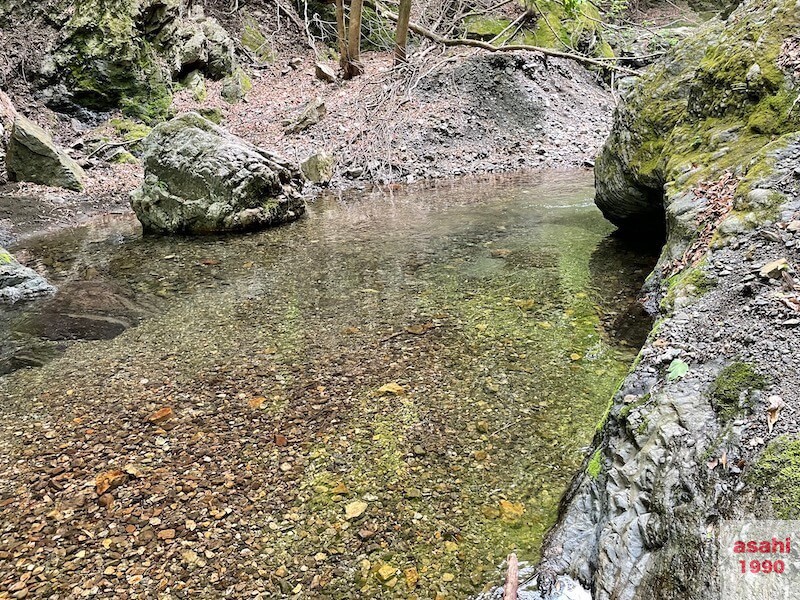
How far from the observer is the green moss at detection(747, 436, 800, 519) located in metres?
1.53

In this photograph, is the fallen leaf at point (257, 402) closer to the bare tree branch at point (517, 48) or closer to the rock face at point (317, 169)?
the rock face at point (317, 169)

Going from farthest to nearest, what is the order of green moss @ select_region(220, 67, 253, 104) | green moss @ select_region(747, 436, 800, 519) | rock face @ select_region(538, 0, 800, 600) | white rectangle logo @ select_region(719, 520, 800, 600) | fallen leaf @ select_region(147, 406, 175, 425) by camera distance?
1. green moss @ select_region(220, 67, 253, 104)
2. fallen leaf @ select_region(147, 406, 175, 425)
3. rock face @ select_region(538, 0, 800, 600)
4. green moss @ select_region(747, 436, 800, 519)
5. white rectangle logo @ select_region(719, 520, 800, 600)

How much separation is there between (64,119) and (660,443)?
46.1 feet

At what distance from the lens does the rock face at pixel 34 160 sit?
954cm

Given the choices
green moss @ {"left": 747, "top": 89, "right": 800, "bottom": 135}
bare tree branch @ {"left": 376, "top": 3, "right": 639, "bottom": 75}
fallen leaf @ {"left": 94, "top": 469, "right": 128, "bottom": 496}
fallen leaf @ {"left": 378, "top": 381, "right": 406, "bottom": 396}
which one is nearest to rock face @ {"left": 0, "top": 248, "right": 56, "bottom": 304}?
fallen leaf @ {"left": 94, "top": 469, "right": 128, "bottom": 496}

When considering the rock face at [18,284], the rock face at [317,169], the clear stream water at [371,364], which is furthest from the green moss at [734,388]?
the rock face at [317,169]

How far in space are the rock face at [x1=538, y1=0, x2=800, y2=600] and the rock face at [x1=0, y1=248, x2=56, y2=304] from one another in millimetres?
5622

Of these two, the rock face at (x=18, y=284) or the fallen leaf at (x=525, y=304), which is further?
the rock face at (x=18, y=284)

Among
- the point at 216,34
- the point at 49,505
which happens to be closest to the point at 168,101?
the point at 216,34

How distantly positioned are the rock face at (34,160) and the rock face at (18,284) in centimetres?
452

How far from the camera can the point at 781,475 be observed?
5.24 ft

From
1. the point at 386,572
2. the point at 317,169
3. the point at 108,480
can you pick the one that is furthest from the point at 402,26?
the point at 386,572

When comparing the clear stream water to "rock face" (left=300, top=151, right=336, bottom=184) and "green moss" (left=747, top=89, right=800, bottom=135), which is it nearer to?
"green moss" (left=747, top=89, right=800, bottom=135)

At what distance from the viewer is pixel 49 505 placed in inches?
106
